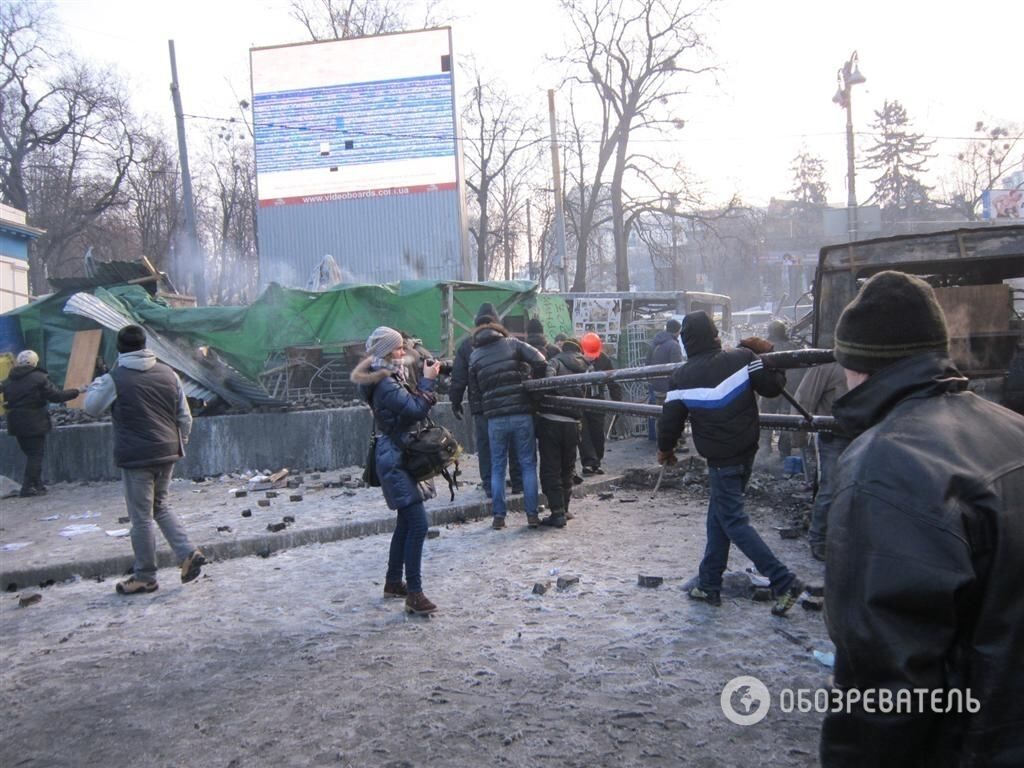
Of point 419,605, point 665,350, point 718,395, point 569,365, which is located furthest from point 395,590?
point 665,350

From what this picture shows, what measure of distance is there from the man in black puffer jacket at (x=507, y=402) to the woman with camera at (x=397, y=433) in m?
2.22

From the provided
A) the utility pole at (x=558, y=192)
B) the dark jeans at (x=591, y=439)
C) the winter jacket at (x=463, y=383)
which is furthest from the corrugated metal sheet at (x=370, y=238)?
the winter jacket at (x=463, y=383)

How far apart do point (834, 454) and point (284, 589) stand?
14.0ft

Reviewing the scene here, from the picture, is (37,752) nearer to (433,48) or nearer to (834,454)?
(834,454)

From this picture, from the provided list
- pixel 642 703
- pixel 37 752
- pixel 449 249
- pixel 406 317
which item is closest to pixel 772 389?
pixel 642 703

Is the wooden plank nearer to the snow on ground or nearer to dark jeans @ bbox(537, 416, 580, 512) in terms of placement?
the snow on ground

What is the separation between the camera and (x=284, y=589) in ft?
19.2

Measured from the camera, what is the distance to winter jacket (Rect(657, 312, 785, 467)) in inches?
193

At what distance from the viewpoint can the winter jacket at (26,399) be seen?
391 inches

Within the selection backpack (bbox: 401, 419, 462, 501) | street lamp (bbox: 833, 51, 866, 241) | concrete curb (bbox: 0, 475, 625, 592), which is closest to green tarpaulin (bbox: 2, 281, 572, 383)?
concrete curb (bbox: 0, 475, 625, 592)

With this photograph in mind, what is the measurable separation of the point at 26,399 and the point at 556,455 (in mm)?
6891

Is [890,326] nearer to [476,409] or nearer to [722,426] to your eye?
[722,426]

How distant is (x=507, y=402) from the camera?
7.46 metres

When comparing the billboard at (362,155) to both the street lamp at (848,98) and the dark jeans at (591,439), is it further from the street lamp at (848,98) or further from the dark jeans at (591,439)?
the dark jeans at (591,439)
